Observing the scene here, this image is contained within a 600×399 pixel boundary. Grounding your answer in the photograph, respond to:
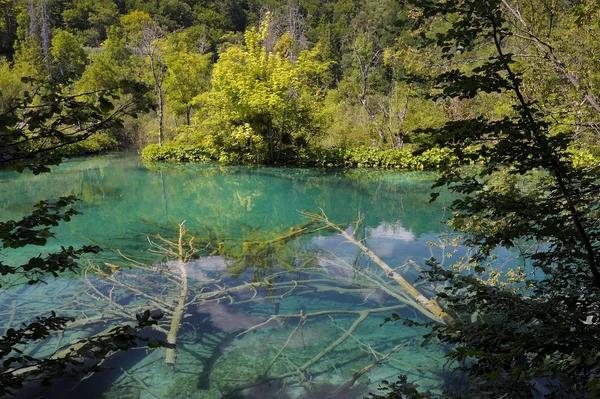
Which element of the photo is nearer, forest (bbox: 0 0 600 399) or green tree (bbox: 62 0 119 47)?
forest (bbox: 0 0 600 399)

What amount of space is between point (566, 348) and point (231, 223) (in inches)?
303

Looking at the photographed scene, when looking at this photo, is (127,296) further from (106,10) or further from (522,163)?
(106,10)

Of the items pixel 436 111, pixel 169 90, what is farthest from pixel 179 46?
pixel 436 111

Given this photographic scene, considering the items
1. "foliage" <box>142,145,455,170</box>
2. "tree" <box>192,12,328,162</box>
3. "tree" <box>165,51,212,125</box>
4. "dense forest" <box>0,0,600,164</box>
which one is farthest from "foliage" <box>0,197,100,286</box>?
"tree" <box>165,51,212,125</box>

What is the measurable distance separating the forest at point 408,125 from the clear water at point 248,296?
0.74ft

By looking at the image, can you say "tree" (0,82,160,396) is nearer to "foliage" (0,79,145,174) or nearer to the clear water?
"foliage" (0,79,145,174)

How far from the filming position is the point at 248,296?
16.6ft

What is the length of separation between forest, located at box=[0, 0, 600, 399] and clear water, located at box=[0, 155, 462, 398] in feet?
0.74

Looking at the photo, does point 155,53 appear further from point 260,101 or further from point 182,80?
point 260,101

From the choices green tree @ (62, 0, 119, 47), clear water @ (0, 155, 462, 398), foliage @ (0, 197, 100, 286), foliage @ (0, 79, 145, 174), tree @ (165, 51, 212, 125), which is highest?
green tree @ (62, 0, 119, 47)

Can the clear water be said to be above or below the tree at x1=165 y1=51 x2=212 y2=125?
below

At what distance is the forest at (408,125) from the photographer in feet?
5.02

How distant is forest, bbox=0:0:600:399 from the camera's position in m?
1.53

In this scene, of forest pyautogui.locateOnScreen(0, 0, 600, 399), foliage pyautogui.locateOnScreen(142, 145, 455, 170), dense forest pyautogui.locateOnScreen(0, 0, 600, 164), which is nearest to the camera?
forest pyautogui.locateOnScreen(0, 0, 600, 399)
